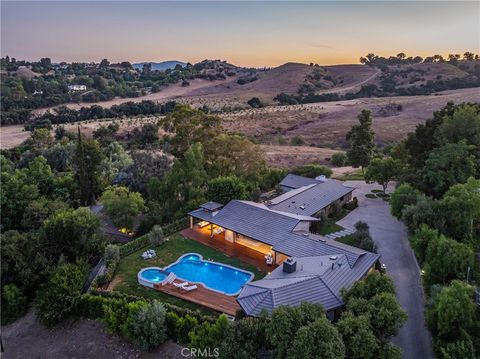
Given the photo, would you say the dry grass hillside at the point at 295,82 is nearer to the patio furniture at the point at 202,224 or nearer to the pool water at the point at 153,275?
the patio furniture at the point at 202,224

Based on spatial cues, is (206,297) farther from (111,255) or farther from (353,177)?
(353,177)

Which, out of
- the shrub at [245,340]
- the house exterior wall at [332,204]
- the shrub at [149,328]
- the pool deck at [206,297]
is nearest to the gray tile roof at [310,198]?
the house exterior wall at [332,204]

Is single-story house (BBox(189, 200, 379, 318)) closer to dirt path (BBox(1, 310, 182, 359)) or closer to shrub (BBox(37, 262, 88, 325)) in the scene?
dirt path (BBox(1, 310, 182, 359))

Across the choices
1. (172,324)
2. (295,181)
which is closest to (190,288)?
(172,324)

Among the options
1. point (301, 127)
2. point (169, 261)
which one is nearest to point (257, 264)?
point (169, 261)

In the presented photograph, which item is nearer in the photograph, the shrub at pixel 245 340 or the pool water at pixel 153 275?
the shrub at pixel 245 340
